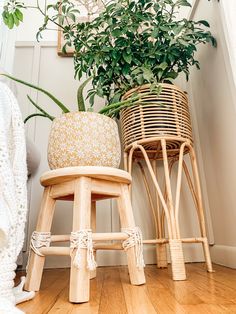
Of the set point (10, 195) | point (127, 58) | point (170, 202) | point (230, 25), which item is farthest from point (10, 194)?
point (230, 25)

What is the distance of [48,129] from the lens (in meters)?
1.33

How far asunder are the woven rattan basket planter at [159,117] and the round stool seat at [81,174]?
0.28 metres

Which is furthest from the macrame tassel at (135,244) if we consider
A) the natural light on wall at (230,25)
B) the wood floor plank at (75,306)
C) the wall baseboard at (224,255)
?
the natural light on wall at (230,25)

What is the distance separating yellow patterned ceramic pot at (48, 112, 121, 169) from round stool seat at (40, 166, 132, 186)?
0.19 feet

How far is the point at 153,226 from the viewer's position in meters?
1.21

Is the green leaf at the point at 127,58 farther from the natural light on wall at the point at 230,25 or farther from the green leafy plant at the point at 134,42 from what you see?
the natural light on wall at the point at 230,25

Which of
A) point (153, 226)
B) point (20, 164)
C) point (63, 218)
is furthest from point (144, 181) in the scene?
point (20, 164)

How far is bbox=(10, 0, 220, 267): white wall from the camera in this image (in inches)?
46.7

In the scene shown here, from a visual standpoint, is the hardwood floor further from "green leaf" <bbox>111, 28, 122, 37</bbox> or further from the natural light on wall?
"green leaf" <bbox>111, 28, 122, 37</bbox>

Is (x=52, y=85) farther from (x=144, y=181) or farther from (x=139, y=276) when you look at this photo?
(x=139, y=276)

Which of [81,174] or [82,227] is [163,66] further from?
[82,227]

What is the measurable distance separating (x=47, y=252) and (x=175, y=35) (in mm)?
859

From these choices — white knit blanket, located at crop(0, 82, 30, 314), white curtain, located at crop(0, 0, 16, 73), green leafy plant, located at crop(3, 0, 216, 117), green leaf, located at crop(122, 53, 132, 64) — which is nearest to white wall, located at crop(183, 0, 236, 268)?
green leafy plant, located at crop(3, 0, 216, 117)

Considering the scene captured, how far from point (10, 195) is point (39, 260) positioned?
311 millimetres
